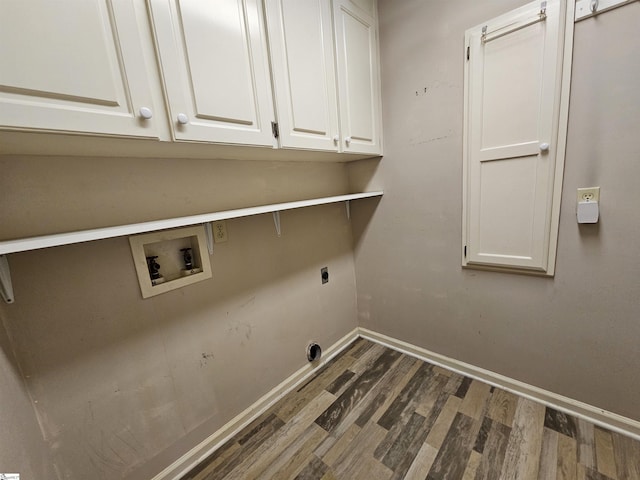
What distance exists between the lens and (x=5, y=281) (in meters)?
0.83

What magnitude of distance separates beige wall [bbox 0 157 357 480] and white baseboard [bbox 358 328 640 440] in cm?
99

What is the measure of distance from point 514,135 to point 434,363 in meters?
1.59

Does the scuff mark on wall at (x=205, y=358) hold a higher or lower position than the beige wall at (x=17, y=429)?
lower

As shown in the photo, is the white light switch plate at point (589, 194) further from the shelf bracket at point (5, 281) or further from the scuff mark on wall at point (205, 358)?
the shelf bracket at point (5, 281)

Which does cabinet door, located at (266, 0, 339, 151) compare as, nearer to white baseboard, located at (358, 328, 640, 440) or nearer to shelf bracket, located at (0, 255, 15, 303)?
shelf bracket, located at (0, 255, 15, 303)

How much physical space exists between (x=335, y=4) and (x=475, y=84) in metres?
0.89

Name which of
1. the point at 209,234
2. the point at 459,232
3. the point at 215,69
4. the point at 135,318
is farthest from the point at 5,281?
the point at 459,232

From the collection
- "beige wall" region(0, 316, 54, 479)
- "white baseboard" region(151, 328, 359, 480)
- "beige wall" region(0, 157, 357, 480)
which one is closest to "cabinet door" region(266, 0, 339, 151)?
"beige wall" region(0, 157, 357, 480)

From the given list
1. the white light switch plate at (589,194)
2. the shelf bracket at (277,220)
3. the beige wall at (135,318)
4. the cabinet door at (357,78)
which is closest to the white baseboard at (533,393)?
the beige wall at (135,318)

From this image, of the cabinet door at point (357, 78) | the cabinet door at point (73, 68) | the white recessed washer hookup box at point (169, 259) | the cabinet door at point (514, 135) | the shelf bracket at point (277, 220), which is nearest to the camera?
the cabinet door at point (73, 68)

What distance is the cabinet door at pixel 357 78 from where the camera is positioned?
1.49m

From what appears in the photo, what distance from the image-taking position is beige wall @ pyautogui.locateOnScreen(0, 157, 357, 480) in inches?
35.7

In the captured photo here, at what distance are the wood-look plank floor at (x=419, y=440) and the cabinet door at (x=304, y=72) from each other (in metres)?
1.57

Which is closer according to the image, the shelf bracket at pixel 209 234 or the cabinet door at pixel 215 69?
the cabinet door at pixel 215 69
